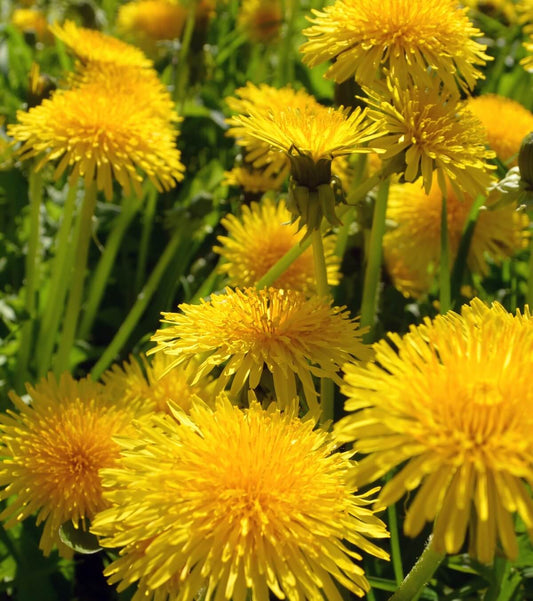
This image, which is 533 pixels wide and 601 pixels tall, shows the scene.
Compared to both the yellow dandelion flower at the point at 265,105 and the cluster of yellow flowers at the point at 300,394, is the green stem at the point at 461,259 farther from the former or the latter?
the yellow dandelion flower at the point at 265,105

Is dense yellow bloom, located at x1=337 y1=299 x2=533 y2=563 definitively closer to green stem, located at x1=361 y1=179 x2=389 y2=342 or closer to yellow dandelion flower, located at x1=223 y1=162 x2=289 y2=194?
green stem, located at x1=361 y1=179 x2=389 y2=342

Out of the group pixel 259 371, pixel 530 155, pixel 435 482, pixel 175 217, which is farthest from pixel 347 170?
pixel 435 482

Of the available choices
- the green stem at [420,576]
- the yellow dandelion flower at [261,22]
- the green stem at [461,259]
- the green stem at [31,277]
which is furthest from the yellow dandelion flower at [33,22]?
the green stem at [420,576]

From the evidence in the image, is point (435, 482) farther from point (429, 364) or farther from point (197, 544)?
point (197, 544)

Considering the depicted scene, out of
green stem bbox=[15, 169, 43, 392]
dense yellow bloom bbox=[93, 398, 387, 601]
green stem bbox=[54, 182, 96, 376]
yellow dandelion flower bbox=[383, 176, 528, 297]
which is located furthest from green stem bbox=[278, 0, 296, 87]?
dense yellow bloom bbox=[93, 398, 387, 601]

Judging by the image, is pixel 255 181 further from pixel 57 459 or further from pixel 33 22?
pixel 33 22

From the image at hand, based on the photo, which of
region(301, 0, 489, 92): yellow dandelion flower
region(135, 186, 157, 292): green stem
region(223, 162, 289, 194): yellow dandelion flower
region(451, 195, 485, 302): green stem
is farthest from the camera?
region(135, 186, 157, 292): green stem
